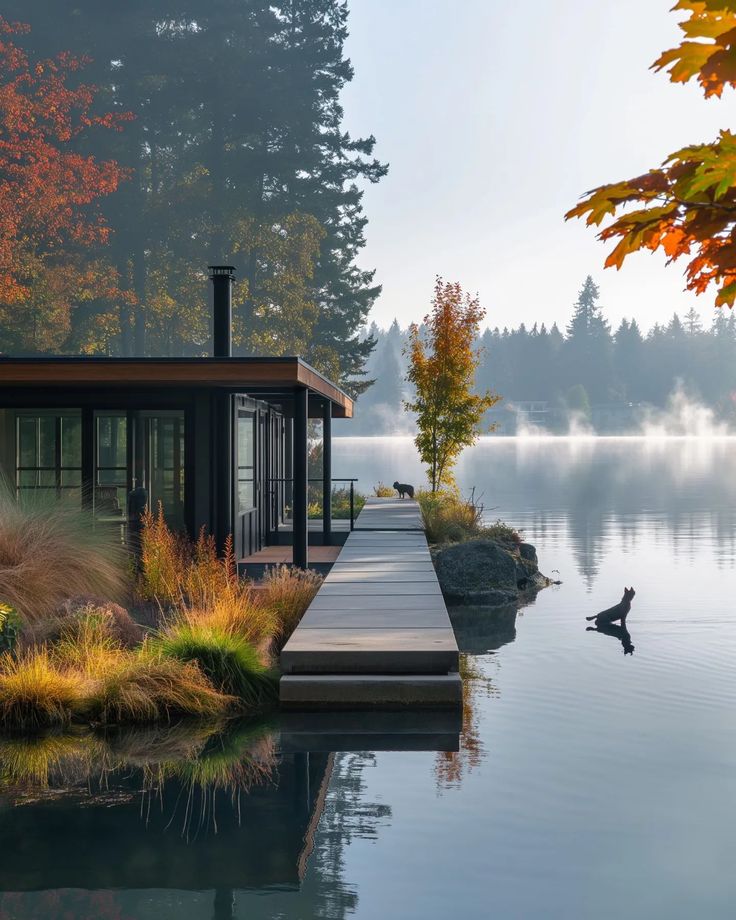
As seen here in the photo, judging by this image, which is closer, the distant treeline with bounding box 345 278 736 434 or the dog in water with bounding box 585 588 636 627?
the dog in water with bounding box 585 588 636 627

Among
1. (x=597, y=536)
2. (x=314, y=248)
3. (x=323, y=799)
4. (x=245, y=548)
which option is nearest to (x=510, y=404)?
(x=314, y=248)

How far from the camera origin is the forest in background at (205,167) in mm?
44000

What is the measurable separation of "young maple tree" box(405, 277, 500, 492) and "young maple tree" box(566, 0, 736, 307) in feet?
79.6

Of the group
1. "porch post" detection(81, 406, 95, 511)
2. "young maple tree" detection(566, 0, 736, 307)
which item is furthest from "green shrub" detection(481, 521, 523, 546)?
"young maple tree" detection(566, 0, 736, 307)

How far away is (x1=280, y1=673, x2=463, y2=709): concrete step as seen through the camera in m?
8.84

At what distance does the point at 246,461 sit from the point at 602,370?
151636mm

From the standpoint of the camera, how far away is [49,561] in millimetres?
12000

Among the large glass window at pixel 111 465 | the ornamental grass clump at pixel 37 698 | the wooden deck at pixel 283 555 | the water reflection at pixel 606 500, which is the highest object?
the large glass window at pixel 111 465

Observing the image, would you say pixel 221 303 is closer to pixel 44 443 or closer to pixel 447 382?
pixel 44 443

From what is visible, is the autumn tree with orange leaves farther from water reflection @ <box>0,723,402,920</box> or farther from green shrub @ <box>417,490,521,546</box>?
water reflection @ <box>0,723,402,920</box>

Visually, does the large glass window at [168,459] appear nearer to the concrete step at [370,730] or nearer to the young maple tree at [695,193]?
the concrete step at [370,730]

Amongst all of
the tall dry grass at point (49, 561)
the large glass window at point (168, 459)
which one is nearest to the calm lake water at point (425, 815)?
the tall dry grass at point (49, 561)

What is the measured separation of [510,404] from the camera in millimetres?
173125

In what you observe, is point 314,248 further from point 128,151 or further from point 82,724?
point 82,724
